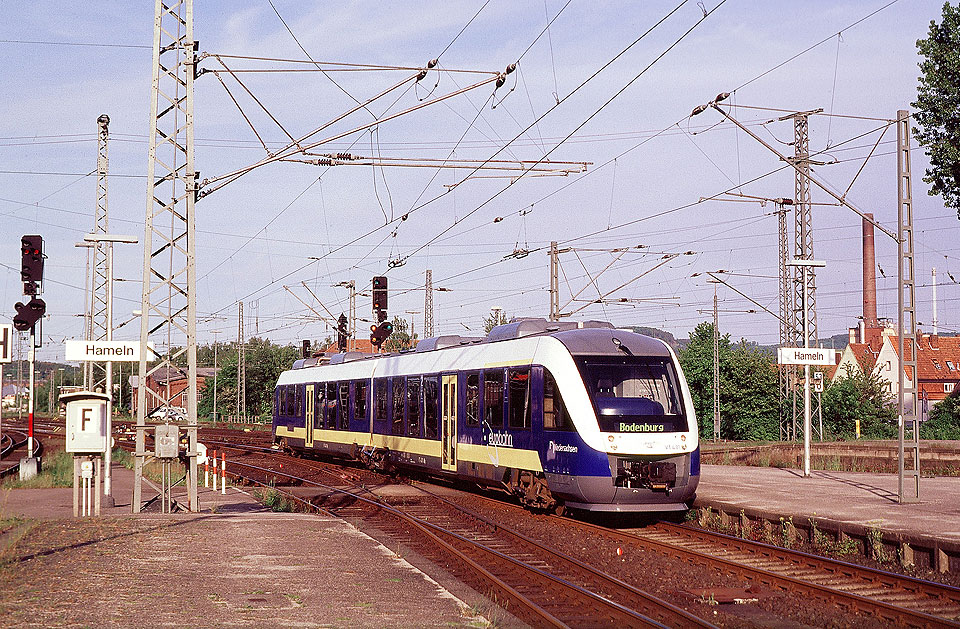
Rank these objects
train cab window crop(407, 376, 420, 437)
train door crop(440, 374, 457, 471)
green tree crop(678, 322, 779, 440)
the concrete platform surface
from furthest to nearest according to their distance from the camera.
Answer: green tree crop(678, 322, 779, 440) → train cab window crop(407, 376, 420, 437) → train door crop(440, 374, 457, 471) → the concrete platform surface

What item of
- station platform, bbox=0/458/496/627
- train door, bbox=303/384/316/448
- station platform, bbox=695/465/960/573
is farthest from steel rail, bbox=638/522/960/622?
train door, bbox=303/384/316/448

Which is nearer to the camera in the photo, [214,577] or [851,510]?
[214,577]

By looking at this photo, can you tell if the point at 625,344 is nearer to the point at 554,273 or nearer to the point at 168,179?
the point at 168,179

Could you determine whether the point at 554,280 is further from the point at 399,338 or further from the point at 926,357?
the point at 926,357

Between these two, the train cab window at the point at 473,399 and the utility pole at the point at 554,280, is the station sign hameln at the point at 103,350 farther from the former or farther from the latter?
the utility pole at the point at 554,280

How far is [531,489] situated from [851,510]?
5501mm

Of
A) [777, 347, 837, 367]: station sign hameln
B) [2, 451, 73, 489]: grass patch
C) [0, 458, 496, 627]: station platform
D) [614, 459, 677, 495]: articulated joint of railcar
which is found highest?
[777, 347, 837, 367]: station sign hameln

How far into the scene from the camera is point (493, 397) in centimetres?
1977

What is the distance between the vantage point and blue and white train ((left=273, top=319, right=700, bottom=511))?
16312mm

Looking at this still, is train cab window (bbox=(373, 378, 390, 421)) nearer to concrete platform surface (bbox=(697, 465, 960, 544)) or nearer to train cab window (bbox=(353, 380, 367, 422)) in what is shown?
train cab window (bbox=(353, 380, 367, 422))

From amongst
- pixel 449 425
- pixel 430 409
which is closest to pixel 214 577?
pixel 449 425

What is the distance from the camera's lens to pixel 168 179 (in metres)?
18.8

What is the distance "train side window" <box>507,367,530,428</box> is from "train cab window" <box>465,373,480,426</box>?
1690 millimetres

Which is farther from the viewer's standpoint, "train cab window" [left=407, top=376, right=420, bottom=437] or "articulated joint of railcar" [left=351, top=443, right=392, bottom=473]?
"articulated joint of railcar" [left=351, top=443, right=392, bottom=473]
